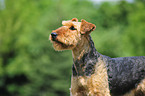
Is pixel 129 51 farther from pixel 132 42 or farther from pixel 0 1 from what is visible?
pixel 0 1

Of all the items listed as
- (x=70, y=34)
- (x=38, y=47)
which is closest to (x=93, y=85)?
(x=70, y=34)

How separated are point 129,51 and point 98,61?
19537 mm

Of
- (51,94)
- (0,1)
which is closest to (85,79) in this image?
(51,94)

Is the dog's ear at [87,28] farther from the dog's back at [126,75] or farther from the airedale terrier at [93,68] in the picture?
the dog's back at [126,75]

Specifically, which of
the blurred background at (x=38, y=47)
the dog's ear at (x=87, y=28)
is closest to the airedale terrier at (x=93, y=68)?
the dog's ear at (x=87, y=28)

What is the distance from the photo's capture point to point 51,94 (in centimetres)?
2870

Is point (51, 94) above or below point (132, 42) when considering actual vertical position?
below

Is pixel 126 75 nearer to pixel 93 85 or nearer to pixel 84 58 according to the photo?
pixel 93 85

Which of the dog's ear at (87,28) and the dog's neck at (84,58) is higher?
the dog's ear at (87,28)

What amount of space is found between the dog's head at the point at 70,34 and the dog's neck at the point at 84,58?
0.12 meters

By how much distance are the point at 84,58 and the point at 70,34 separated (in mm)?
528

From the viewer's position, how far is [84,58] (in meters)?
4.72

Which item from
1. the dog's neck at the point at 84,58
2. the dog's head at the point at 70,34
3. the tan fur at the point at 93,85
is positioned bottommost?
the tan fur at the point at 93,85

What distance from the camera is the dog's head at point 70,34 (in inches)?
177
